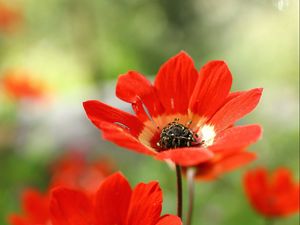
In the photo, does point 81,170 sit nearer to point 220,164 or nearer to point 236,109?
point 220,164

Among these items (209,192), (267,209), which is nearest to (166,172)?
(209,192)

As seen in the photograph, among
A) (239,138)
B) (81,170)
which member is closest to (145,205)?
(239,138)

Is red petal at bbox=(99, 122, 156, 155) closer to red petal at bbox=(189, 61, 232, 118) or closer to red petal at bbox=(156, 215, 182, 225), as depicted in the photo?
red petal at bbox=(156, 215, 182, 225)

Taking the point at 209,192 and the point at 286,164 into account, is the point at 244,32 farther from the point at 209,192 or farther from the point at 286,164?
the point at 209,192

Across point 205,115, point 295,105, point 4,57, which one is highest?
point 4,57

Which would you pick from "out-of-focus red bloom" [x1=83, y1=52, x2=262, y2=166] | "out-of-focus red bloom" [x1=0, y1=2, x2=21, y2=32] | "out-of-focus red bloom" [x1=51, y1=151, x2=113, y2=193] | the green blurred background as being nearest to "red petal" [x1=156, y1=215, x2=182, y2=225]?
"out-of-focus red bloom" [x1=83, y1=52, x2=262, y2=166]

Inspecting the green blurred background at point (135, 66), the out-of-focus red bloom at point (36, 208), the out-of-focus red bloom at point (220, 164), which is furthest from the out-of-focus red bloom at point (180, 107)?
the green blurred background at point (135, 66)

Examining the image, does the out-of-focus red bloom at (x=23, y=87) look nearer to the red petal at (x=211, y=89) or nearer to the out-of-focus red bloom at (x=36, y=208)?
the out-of-focus red bloom at (x=36, y=208)
